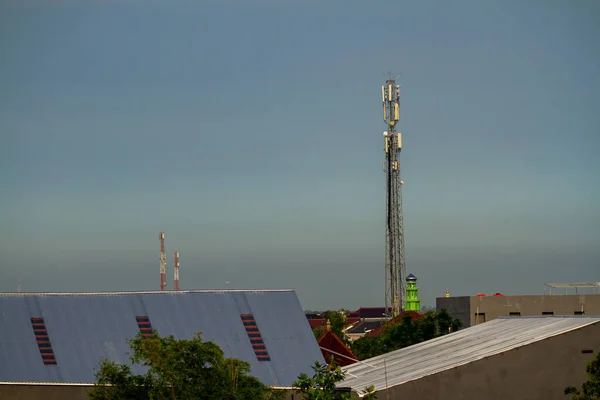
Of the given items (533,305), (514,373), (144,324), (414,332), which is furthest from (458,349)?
(533,305)

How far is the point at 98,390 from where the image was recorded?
133 ft

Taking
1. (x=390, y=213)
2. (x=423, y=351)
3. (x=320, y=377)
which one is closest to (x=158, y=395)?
(x=320, y=377)

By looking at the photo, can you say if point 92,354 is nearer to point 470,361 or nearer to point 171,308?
point 171,308

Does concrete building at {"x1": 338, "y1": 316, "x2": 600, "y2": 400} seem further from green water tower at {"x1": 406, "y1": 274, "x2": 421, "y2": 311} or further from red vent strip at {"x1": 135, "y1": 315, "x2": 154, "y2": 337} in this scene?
green water tower at {"x1": 406, "y1": 274, "x2": 421, "y2": 311}

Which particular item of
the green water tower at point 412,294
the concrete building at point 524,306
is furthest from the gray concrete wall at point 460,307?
the green water tower at point 412,294

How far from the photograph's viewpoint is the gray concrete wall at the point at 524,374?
166ft

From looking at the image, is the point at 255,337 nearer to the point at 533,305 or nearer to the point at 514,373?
the point at 514,373

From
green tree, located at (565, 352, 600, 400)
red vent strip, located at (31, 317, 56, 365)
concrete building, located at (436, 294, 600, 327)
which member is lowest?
green tree, located at (565, 352, 600, 400)

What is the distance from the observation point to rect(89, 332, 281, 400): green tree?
130ft

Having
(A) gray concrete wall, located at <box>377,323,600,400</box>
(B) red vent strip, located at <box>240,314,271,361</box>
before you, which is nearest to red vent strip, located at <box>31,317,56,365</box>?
(B) red vent strip, located at <box>240,314,271,361</box>

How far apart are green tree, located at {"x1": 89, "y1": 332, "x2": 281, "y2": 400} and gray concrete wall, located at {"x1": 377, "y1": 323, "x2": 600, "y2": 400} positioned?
40.3 ft

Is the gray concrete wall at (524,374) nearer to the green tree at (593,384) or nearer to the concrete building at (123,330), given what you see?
the green tree at (593,384)

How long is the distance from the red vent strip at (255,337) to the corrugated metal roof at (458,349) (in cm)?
504

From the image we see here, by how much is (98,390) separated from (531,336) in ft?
80.2
